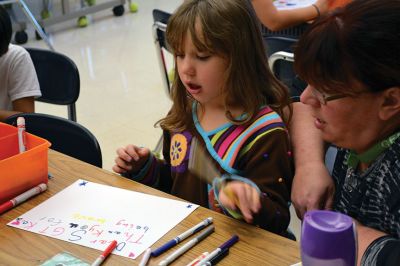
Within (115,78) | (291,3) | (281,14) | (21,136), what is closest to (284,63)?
(281,14)

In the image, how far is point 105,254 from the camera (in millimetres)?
1001

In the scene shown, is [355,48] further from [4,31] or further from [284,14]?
[284,14]

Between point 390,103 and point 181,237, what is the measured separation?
1.49 feet

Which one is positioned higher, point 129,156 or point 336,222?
point 336,222

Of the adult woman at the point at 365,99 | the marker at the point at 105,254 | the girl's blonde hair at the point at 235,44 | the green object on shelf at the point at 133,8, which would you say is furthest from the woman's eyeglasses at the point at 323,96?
the green object on shelf at the point at 133,8

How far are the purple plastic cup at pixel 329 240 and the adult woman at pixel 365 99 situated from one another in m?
0.20

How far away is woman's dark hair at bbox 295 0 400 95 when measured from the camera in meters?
0.86

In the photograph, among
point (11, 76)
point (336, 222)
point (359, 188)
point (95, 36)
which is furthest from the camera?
point (95, 36)

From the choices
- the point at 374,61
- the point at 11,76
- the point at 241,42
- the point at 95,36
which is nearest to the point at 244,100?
the point at 241,42

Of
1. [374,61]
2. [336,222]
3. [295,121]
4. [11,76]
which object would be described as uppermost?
[374,61]

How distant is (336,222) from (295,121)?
692 mm

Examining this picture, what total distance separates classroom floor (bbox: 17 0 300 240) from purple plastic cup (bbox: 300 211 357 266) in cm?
141

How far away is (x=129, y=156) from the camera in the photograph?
1.34 meters

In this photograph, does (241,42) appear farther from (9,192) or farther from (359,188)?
(9,192)
